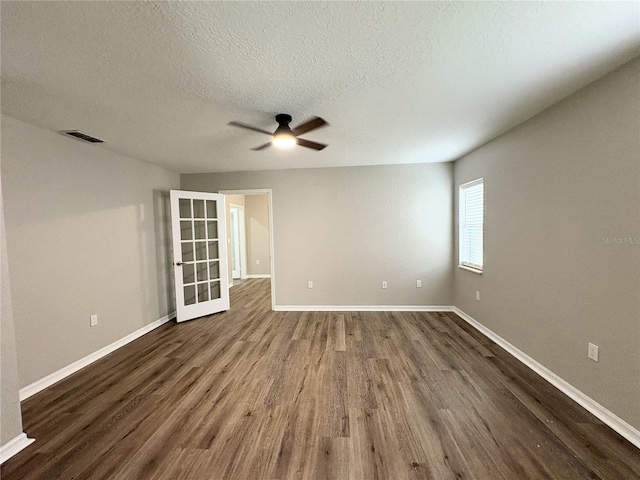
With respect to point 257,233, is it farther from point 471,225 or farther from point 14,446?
point 14,446

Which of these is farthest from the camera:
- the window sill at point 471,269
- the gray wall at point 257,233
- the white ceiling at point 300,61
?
the gray wall at point 257,233

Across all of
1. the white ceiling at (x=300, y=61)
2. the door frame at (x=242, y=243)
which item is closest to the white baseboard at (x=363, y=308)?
the white ceiling at (x=300, y=61)

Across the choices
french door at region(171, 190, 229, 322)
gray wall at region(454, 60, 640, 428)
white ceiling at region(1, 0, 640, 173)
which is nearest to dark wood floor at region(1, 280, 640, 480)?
gray wall at region(454, 60, 640, 428)

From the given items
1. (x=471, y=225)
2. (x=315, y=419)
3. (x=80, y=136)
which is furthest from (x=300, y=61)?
(x=471, y=225)

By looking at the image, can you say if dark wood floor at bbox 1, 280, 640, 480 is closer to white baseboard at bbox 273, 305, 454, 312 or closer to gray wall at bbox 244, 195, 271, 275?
white baseboard at bbox 273, 305, 454, 312

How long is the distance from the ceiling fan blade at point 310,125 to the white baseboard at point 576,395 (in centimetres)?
297

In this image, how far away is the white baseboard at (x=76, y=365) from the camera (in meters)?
2.29

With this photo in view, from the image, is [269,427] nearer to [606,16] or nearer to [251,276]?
[606,16]

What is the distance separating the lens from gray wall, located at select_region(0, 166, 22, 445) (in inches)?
63.4

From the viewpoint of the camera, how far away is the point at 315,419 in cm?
192

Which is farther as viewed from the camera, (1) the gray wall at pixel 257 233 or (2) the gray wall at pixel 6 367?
(1) the gray wall at pixel 257 233

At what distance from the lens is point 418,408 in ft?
6.61

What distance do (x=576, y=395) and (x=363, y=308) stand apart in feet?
8.96

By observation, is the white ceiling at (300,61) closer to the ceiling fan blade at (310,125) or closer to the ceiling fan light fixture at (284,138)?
the ceiling fan blade at (310,125)
